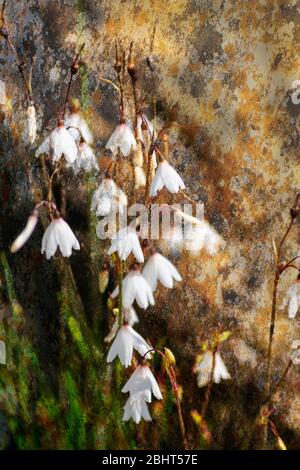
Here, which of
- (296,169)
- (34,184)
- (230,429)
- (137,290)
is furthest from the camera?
(34,184)

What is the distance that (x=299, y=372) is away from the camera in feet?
5.43

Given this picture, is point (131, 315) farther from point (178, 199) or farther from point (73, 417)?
point (73, 417)

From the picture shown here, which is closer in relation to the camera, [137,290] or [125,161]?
[137,290]

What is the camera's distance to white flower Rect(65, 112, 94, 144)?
1.72 m

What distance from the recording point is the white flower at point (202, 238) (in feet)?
5.52

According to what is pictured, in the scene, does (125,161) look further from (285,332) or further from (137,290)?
(285,332)

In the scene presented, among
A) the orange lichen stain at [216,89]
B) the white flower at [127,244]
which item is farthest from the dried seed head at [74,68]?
the white flower at [127,244]

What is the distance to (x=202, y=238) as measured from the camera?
1691mm

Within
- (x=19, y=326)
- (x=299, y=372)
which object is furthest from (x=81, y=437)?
(x=299, y=372)

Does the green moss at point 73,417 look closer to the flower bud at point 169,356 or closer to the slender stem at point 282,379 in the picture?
the flower bud at point 169,356

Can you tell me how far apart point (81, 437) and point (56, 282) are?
49 cm

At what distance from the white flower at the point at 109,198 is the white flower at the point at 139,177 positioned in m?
0.05

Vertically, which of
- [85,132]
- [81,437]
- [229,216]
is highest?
[85,132]

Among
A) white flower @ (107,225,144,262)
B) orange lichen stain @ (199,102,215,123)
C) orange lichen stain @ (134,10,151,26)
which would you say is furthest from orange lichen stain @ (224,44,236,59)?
white flower @ (107,225,144,262)
